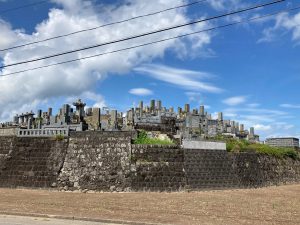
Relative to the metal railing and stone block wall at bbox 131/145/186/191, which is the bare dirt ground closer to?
stone block wall at bbox 131/145/186/191

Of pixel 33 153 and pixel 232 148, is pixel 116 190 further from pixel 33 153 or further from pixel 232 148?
pixel 232 148

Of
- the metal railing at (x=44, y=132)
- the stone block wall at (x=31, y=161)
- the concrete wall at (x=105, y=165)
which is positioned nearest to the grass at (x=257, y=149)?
the concrete wall at (x=105, y=165)

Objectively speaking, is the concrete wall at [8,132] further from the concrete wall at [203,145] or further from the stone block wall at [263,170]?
the stone block wall at [263,170]

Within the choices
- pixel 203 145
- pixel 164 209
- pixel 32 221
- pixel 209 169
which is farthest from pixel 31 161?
pixel 32 221

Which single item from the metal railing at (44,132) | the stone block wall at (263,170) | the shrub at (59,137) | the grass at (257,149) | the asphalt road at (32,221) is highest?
the metal railing at (44,132)

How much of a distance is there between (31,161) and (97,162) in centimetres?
415

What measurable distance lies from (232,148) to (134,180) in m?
8.66

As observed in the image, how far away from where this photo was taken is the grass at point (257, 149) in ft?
84.4

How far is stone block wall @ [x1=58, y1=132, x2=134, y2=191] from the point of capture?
20062mm

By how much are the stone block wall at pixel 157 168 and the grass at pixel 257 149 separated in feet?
18.5

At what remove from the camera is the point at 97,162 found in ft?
67.6

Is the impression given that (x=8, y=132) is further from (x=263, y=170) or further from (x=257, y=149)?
(x=263, y=170)

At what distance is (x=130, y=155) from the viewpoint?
2061 cm

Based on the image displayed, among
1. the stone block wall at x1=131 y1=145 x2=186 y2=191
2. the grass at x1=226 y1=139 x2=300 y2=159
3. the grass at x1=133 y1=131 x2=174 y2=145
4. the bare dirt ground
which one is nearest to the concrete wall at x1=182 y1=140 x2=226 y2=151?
the stone block wall at x1=131 y1=145 x2=186 y2=191
